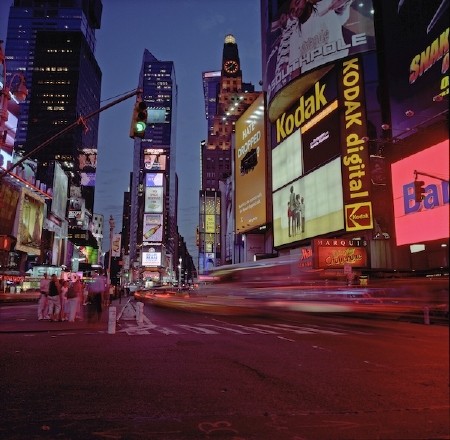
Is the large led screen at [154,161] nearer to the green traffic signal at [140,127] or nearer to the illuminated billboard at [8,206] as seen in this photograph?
the illuminated billboard at [8,206]

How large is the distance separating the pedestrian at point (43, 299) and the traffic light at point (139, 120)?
1044cm

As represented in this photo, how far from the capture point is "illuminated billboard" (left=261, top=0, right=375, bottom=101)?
1547 inches

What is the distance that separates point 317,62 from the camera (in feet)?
138

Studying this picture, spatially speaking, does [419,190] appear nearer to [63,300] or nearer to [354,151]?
[63,300]

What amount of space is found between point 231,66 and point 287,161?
392ft

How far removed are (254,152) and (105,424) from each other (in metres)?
55.9

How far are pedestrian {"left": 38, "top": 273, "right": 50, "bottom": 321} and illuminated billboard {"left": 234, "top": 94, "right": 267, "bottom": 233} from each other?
3623cm

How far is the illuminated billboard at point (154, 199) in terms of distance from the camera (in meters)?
147

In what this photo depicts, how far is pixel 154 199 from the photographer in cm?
14762

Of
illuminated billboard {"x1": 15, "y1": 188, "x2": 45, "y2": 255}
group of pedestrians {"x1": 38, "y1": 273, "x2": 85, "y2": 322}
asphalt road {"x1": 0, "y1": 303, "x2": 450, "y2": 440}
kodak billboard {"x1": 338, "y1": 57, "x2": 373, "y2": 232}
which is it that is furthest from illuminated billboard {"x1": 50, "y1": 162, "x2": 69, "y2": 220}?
asphalt road {"x1": 0, "y1": 303, "x2": 450, "y2": 440}

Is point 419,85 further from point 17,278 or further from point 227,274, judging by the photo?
point 17,278

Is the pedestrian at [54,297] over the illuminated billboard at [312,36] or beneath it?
beneath

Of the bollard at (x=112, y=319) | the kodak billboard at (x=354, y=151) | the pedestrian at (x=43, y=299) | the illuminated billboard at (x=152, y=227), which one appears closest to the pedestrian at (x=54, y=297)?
the pedestrian at (x=43, y=299)

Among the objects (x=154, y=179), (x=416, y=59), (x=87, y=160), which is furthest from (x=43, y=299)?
(x=154, y=179)
